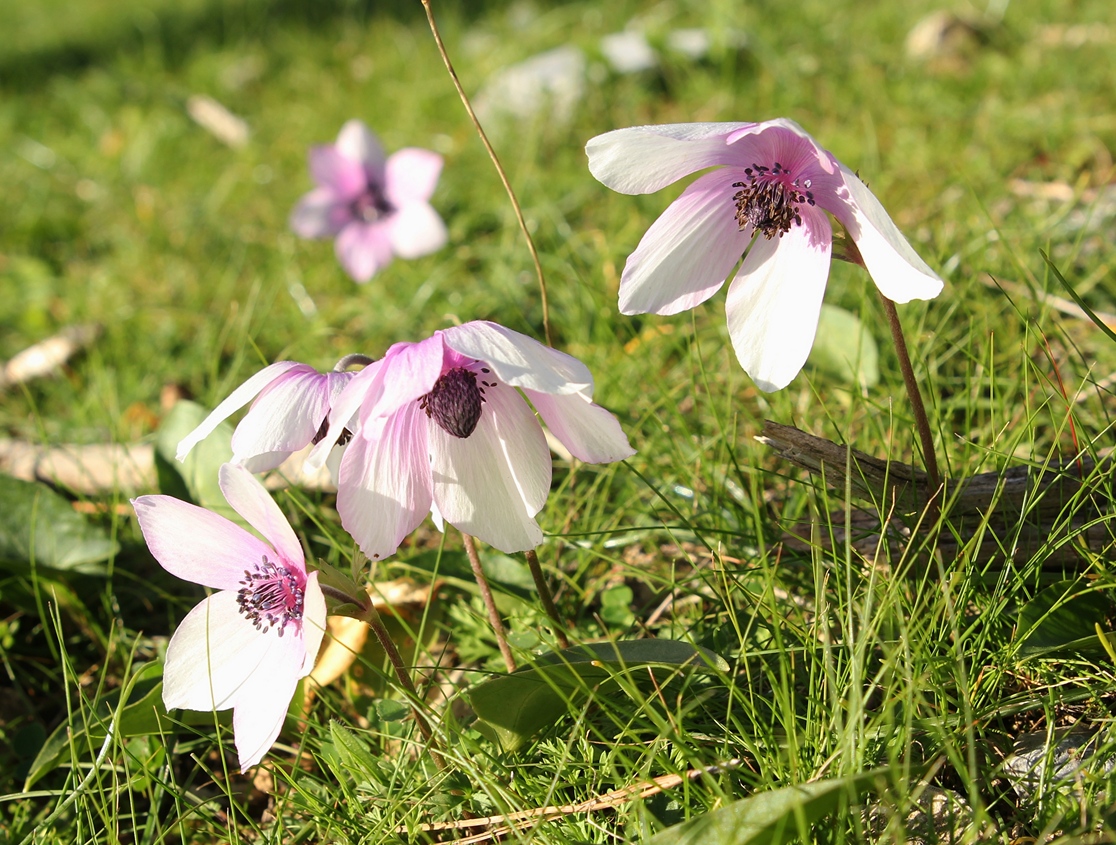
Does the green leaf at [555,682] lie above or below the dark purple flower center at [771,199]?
below

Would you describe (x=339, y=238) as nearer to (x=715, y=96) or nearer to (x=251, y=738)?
(x=715, y=96)

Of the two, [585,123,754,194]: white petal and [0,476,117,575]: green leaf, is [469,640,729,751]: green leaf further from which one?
[0,476,117,575]: green leaf

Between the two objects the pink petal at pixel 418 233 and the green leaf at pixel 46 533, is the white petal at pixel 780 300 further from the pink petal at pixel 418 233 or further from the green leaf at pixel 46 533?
the pink petal at pixel 418 233

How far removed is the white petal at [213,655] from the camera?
131cm

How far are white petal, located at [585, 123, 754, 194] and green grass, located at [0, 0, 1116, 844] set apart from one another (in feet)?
1.39

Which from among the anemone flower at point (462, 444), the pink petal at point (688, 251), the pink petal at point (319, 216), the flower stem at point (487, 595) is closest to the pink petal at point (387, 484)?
the anemone flower at point (462, 444)

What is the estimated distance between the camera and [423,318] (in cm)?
282

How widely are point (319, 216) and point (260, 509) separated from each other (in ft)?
6.85

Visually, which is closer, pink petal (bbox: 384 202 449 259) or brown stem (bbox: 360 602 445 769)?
brown stem (bbox: 360 602 445 769)

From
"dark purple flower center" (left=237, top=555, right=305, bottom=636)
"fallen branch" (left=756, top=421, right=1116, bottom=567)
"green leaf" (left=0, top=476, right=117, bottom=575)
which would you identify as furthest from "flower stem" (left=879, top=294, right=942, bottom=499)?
"green leaf" (left=0, top=476, right=117, bottom=575)

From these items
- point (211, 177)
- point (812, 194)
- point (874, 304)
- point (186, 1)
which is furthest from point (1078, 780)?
point (186, 1)

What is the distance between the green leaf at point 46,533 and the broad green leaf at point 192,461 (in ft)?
0.54

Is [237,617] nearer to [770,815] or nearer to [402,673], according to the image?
[402,673]

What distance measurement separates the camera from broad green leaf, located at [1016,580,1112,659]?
1311 millimetres
